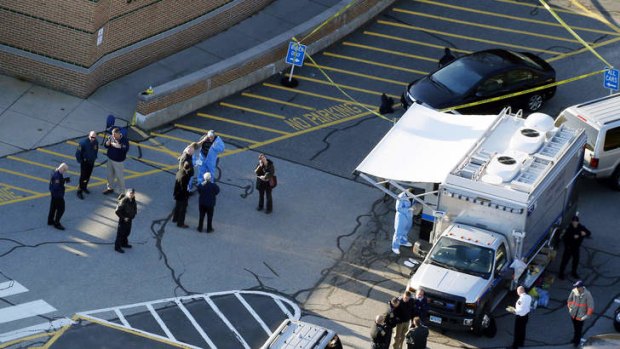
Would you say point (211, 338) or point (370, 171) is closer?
point (211, 338)

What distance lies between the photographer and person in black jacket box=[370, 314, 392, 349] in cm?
2339

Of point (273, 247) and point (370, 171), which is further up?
point (370, 171)

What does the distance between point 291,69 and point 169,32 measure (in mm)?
3544

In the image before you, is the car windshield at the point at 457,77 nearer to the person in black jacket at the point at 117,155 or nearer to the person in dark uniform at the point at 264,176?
the person in dark uniform at the point at 264,176

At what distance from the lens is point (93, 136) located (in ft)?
92.5

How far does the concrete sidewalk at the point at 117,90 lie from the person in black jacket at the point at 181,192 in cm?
452

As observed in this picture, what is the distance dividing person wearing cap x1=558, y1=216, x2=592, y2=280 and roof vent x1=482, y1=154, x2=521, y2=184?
1.96 metres

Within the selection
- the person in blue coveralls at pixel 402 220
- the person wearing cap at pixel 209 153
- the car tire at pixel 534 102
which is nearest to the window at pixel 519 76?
Result: the car tire at pixel 534 102

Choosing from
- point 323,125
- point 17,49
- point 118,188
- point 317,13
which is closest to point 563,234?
point 323,125

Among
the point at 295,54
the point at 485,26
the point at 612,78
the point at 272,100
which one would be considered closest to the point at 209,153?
the point at 272,100

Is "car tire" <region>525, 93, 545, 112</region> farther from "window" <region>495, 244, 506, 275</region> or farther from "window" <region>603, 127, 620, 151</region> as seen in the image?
"window" <region>495, 244, 506, 275</region>

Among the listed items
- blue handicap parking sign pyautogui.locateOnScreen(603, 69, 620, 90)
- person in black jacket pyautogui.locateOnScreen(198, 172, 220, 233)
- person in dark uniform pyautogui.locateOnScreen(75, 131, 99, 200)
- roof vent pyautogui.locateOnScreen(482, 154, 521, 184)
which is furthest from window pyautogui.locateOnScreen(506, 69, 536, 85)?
person in dark uniform pyautogui.locateOnScreen(75, 131, 99, 200)

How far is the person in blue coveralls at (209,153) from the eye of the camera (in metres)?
28.7

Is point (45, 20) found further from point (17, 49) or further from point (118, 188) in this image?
point (118, 188)
